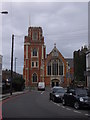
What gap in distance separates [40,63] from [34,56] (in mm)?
3310

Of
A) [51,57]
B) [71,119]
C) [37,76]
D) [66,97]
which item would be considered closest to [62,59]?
[51,57]

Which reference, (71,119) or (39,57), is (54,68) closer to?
(39,57)

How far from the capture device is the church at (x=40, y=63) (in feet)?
310

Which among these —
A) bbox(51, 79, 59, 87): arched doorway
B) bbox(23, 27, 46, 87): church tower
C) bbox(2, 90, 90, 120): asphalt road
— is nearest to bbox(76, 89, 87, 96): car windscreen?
bbox(2, 90, 90, 120): asphalt road

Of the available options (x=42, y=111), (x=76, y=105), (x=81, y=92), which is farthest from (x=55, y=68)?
(x=42, y=111)

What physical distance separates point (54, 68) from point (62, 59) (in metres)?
4.60

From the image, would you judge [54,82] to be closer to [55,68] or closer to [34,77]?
[55,68]

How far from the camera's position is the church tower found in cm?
9562

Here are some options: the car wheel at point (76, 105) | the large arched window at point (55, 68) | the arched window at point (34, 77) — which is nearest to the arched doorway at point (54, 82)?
the large arched window at point (55, 68)

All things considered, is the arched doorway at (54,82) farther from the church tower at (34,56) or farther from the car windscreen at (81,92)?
the car windscreen at (81,92)

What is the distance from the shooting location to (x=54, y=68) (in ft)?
311

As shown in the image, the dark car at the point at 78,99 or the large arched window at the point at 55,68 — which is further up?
the large arched window at the point at 55,68

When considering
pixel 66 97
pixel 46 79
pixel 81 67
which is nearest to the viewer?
pixel 66 97

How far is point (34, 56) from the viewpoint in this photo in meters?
97.2
